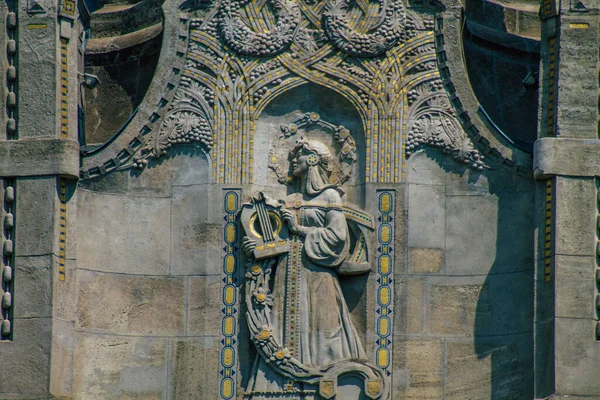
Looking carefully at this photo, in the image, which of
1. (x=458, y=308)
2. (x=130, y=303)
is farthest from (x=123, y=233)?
(x=458, y=308)

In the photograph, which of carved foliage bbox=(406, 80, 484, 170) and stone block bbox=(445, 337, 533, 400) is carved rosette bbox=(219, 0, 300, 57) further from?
stone block bbox=(445, 337, 533, 400)

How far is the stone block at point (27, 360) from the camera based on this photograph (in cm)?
2805

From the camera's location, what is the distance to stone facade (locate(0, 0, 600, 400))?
28312 millimetres

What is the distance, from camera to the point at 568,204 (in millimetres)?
28172

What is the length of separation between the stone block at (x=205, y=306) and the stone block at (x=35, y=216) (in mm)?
1828

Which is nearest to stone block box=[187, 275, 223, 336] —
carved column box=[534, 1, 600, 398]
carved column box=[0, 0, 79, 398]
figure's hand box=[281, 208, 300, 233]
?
figure's hand box=[281, 208, 300, 233]

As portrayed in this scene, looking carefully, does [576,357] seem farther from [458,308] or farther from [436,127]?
[436,127]

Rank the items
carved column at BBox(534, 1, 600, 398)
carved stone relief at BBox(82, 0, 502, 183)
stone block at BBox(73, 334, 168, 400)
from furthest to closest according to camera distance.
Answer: carved stone relief at BBox(82, 0, 502, 183) < stone block at BBox(73, 334, 168, 400) < carved column at BBox(534, 1, 600, 398)

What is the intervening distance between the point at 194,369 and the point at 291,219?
217 cm

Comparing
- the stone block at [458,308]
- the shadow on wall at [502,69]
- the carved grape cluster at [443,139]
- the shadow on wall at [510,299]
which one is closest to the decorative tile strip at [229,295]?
the carved grape cluster at [443,139]

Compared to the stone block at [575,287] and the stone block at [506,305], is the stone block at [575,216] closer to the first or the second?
the stone block at [575,287]

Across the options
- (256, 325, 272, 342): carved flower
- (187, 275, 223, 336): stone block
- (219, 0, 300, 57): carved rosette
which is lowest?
(256, 325, 272, 342): carved flower

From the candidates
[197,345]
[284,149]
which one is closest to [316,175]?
[284,149]

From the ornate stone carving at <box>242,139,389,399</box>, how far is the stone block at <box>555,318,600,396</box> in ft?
7.09
